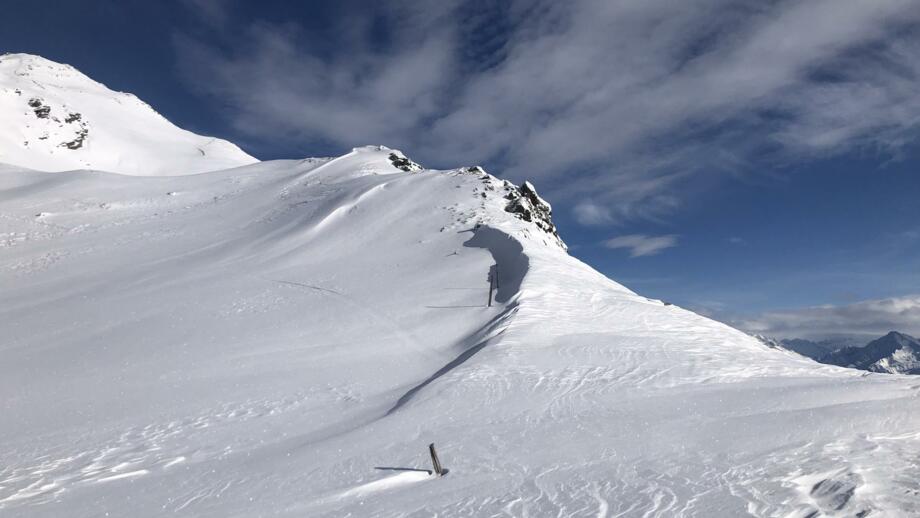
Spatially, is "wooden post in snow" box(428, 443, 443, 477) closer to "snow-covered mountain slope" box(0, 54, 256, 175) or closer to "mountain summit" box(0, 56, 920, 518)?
"mountain summit" box(0, 56, 920, 518)

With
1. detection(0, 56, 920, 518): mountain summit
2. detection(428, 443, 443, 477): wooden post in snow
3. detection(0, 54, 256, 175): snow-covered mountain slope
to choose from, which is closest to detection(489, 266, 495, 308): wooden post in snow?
detection(0, 56, 920, 518): mountain summit

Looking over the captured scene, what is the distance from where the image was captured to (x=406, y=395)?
1458 cm

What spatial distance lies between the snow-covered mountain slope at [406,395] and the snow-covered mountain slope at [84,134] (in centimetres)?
5773

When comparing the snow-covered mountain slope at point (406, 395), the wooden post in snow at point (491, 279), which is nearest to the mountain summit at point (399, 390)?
the snow-covered mountain slope at point (406, 395)

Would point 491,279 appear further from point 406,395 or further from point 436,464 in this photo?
point 436,464

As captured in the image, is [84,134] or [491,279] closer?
[491,279]

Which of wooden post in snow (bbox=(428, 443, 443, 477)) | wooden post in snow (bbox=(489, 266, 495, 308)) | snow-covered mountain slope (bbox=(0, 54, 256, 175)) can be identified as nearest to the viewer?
wooden post in snow (bbox=(428, 443, 443, 477))

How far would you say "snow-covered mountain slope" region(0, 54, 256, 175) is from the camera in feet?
264

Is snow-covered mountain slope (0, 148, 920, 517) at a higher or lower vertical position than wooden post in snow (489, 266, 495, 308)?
lower

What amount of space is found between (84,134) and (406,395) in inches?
3892

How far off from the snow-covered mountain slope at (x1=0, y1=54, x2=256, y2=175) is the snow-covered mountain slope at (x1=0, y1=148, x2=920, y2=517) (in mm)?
57735

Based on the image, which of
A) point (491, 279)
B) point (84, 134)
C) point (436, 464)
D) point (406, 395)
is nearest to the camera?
point (436, 464)

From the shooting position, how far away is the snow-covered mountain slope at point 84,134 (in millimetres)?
80562

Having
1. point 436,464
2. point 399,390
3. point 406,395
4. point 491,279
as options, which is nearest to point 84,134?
point 491,279
